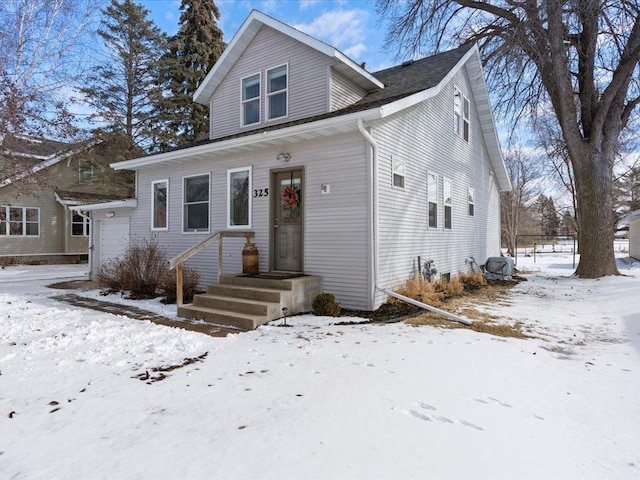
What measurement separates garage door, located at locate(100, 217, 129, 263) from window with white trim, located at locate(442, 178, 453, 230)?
9.33 m

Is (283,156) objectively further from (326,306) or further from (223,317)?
(223,317)

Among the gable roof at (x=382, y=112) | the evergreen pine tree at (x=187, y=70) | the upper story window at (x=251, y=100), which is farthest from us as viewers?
the evergreen pine tree at (x=187, y=70)

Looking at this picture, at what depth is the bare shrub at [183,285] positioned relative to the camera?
7703 millimetres

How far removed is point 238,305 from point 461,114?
9703 mm

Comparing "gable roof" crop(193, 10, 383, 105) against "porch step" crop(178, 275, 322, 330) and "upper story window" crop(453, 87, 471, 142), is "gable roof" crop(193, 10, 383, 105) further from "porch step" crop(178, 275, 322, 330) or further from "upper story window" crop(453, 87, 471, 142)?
"porch step" crop(178, 275, 322, 330)

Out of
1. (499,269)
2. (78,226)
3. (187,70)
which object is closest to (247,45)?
(499,269)

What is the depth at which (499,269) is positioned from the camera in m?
12.3

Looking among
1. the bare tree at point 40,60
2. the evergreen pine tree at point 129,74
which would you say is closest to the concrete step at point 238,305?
the bare tree at point 40,60

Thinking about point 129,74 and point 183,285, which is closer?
point 183,285

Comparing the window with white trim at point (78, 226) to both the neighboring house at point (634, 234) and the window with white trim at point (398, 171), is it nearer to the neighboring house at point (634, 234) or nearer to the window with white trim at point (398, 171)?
the window with white trim at point (398, 171)

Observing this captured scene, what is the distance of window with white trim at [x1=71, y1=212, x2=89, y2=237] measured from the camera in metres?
19.2

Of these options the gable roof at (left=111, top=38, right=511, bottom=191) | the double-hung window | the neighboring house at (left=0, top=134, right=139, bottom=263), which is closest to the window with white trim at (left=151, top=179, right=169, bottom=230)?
the gable roof at (left=111, top=38, right=511, bottom=191)

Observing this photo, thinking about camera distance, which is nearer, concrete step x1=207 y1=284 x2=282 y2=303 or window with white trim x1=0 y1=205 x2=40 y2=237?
concrete step x1=207 y1=284 x2=282 y2=303

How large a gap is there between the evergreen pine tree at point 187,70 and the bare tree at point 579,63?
38.2 ft
